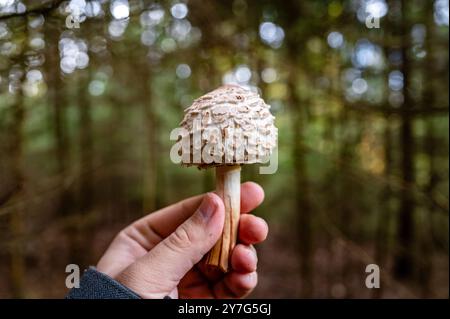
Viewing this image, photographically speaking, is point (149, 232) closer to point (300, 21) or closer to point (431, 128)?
point (300, 21)

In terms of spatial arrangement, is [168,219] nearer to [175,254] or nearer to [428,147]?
[175,254]

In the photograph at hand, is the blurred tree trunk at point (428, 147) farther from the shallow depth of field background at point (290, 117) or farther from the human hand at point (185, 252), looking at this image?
the human hand at point (185, 252)

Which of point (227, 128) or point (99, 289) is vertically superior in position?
point (227, 128)

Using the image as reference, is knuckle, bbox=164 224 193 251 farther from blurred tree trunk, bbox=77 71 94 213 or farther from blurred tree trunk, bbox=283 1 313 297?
blurred tree trunk, bbox=77 71 94 213

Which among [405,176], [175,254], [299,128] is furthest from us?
[405,176]

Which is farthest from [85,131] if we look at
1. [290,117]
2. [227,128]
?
[227,128]
